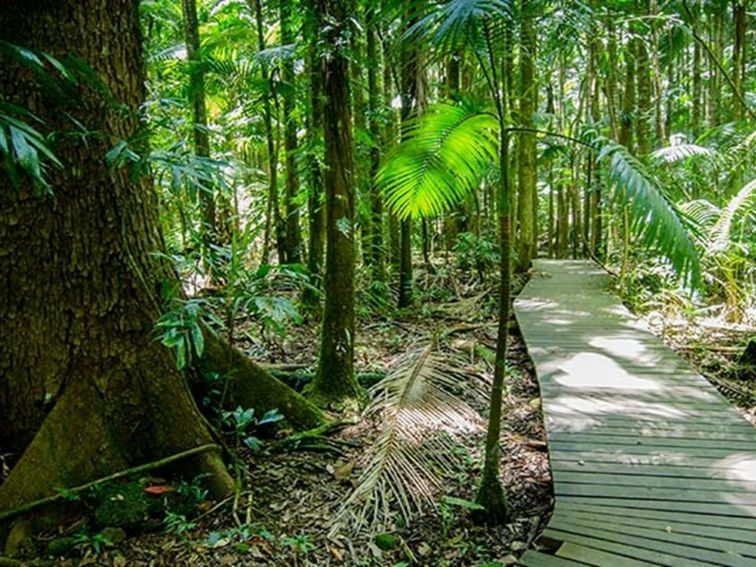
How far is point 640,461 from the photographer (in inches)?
131

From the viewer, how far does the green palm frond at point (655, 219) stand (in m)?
2.28

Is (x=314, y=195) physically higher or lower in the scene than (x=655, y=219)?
higher

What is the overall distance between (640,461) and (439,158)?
2.24m

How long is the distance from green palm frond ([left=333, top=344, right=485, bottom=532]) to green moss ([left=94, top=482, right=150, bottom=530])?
0.96m

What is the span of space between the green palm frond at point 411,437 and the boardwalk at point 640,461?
27.6 inches

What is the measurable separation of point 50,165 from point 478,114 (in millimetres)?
2099

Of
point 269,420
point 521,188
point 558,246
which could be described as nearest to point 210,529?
point 269,420

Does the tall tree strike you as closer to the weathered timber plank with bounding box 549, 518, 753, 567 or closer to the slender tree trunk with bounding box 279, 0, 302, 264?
the weathered timber plank with bounding box 549, 518, 753, 567

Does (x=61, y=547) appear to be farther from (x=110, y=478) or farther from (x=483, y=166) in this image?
(x=483, y=166)

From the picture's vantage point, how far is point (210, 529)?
8.54 ft

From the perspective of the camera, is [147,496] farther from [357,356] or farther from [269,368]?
[357,356]

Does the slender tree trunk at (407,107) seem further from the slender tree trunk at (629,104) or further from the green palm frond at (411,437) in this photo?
the slender tree trunk at (629,104)

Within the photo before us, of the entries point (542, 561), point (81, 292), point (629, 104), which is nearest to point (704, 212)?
point (629, 104)

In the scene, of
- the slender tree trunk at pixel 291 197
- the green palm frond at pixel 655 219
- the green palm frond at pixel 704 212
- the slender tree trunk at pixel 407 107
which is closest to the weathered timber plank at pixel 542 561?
the green palm frond at pixel 655 219
